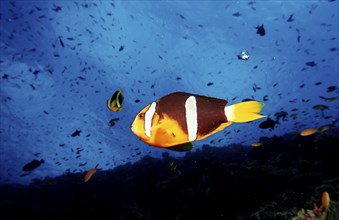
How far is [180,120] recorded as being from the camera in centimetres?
143

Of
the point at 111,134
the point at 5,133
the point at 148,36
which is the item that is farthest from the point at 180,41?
the point at 5,133

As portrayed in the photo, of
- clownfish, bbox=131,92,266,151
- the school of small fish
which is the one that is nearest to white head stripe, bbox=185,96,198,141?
clownfish, bbox=131,92,266,151

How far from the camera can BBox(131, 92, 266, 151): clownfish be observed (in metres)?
1.40

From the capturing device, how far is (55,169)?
4119 centimetres

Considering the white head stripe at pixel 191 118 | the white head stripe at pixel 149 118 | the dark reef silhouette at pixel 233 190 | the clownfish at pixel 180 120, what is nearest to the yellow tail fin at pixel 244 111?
the clownfish at pixel 180 120

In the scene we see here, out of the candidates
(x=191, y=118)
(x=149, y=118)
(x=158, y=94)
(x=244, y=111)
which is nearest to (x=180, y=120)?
(x=191, y=118)

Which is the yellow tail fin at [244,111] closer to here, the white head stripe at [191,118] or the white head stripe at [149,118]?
the white head stripe at [191,118]

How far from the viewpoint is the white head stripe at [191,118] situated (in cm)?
143

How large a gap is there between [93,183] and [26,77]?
14805 mm

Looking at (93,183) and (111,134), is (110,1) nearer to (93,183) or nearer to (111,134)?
(93,183)

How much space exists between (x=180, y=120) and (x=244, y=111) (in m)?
0.37

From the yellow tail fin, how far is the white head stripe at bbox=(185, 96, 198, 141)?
200 millimetres

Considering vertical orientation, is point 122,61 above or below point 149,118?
above

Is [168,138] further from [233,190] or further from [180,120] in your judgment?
[233,190]
